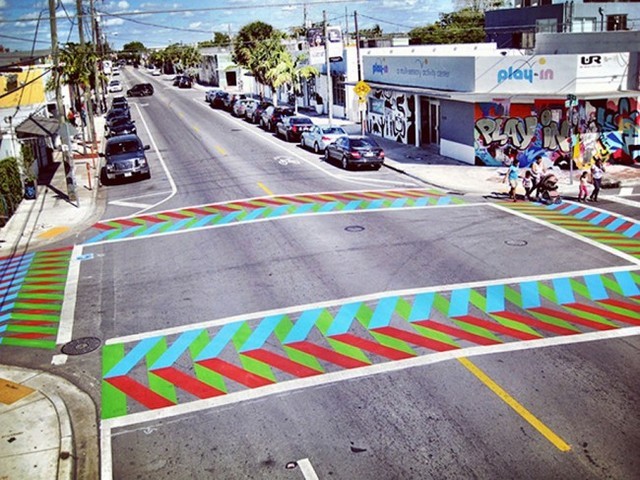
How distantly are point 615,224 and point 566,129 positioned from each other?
9.03m

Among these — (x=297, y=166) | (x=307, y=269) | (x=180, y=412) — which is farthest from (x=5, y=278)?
(x=297, y=166)

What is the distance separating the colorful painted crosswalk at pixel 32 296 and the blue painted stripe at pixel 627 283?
1187 cm

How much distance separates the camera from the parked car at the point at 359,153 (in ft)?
98.1

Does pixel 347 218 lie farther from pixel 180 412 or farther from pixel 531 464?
pixel 531 464

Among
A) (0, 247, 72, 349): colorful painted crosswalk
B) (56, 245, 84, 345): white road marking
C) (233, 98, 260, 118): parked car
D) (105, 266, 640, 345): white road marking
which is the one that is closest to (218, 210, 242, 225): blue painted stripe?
(56, 245, 84, 345): white road marking

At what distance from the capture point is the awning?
28600mm

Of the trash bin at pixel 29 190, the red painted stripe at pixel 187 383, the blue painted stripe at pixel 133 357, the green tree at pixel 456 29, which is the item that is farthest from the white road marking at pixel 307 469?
the green tree at pixel 456 29

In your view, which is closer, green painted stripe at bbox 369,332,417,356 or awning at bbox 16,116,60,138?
green painted stripe at bbox 369,332,417,356

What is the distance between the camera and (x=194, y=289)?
50.2 ft

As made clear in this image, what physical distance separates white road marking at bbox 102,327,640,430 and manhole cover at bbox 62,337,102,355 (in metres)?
2.96

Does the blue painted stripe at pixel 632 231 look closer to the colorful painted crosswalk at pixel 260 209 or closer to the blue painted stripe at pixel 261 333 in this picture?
the colorful painted crosswalk at pixel 260 209

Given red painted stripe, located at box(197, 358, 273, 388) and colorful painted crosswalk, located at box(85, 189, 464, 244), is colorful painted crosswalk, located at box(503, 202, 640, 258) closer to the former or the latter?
colorful painted crosswalk, located at box(85, 189, 464, 244)

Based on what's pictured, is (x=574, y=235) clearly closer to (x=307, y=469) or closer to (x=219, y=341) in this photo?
(x=219, y=341)

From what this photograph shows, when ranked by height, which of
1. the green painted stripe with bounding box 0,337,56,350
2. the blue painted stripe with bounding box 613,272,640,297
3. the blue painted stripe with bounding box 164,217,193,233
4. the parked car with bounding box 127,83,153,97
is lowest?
the blue painted stripe with bounding box 613,272,640,297
